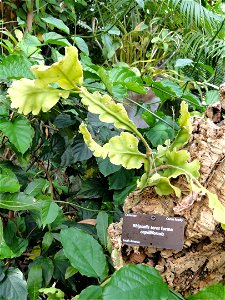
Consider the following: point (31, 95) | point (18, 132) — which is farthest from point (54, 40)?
point (31, 95)

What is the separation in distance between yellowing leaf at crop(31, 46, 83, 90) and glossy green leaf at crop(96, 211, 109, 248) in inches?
14.2

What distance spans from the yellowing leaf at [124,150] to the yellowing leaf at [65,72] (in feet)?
0.42

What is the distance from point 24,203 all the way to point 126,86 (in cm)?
39

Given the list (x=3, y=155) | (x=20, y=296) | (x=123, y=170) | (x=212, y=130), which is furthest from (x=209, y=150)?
(x=3, y=155)

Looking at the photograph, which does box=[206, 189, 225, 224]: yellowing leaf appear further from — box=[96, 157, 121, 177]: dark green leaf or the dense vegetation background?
box=[96, 157, 121, 177]: dark green leaf

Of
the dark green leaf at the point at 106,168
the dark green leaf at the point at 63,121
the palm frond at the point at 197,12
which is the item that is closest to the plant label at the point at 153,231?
the dark green leaf at the point at 106,168

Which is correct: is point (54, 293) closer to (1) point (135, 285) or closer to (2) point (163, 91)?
(1) point (135, 285)

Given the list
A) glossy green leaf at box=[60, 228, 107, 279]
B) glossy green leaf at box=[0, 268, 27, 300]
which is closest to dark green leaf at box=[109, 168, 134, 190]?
glossy green leaf at box=[60, 228, 107, 279]

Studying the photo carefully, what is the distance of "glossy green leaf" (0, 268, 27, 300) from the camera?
2.81 feet

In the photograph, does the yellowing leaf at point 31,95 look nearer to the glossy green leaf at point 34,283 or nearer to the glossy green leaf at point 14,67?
the glossy green leaf at point 14,67

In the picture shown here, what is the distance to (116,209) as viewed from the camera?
40.1 inches

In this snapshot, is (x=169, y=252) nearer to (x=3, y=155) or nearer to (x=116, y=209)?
(x=116, y=209)

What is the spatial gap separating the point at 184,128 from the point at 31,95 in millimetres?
296

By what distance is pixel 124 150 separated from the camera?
2.37ft
